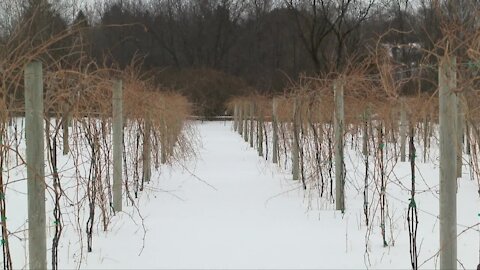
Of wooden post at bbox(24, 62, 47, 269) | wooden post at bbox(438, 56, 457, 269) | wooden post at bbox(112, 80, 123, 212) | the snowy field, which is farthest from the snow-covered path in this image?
wooden post at bbox(24, 62, 47, 269)

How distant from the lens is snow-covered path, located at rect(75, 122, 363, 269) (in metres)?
4.25

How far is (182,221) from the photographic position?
571 cm

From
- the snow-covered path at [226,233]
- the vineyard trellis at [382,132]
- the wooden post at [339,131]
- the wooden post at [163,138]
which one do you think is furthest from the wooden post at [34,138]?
the wooden post at [163,138]

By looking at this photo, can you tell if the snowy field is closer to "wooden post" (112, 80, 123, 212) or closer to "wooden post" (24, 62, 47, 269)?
"wooden post" (112, 80, 123, 212)

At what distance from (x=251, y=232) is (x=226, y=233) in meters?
0.22

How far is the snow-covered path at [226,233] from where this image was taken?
4.25 meters

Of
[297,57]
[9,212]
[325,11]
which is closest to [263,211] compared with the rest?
[9,212]

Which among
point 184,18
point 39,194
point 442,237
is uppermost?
point 184,18

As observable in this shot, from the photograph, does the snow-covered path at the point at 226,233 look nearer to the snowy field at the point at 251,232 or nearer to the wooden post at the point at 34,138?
the snowy field at the point at 251,232

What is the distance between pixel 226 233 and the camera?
5.13 meters

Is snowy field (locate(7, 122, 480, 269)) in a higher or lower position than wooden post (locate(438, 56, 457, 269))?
lower

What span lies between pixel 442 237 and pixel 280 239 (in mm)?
1906

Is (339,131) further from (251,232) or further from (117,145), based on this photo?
(117,145)

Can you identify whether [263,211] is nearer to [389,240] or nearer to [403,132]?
[389,240]
